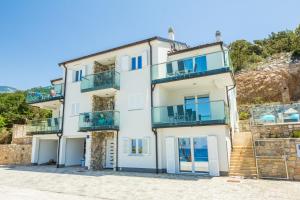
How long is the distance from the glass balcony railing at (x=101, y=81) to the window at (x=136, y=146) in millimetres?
4605

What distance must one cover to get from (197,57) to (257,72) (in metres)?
22.7

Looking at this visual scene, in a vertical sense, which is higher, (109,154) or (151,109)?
(151,109)

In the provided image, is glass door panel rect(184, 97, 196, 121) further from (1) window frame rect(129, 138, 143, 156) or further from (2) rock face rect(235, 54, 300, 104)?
(2) rock face rect(235, 54, 300, 104)

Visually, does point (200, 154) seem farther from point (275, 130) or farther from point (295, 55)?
point (295, 55)

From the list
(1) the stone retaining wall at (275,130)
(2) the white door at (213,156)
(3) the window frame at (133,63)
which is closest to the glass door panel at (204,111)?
(2) the white door at (213,156)

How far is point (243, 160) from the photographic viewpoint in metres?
14.3

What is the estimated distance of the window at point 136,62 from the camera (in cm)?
1805

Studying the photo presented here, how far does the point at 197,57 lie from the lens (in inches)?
618

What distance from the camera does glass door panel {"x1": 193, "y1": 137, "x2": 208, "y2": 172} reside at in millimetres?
14859

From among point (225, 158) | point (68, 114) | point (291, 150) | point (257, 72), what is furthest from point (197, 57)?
point (257, 72)

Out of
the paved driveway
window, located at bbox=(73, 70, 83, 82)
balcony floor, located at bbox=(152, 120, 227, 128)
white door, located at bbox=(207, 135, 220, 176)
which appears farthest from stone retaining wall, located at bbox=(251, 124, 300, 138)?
window, located at bbox=(73, 70, 83, 82)

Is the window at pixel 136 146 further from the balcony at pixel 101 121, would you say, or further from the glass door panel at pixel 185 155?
the glass door panel at pixel 185 155

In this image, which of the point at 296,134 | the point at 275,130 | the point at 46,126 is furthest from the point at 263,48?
the point at 46,126

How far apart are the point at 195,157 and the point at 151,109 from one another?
469 centimetres
